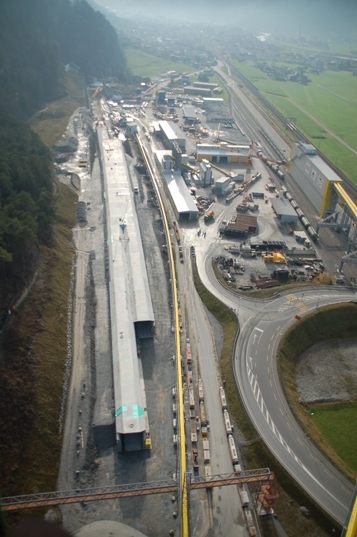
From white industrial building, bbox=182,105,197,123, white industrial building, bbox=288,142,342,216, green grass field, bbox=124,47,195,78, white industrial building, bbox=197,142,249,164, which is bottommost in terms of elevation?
white industrial building, bbox=288,142,342,216

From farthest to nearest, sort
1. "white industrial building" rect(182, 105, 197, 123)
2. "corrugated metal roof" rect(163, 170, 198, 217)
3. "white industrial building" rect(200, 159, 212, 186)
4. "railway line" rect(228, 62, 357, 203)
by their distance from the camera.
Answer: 1. "white industrial building" rect(182, 105, 197, 123)
2. "railway line" rect(228, 62, 357, 203)
3. "white industrial building" rect(200, 159, 212, 186)
4. "corrugated metal roof" rect(163, 170, 198, 217)

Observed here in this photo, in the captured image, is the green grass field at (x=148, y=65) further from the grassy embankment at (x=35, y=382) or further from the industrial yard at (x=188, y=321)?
the grassy embankment at (x=35, y=382)

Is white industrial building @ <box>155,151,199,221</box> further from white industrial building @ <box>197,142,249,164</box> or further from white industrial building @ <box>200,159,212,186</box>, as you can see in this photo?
white industrial building @ <box>197,142,249,164</box>

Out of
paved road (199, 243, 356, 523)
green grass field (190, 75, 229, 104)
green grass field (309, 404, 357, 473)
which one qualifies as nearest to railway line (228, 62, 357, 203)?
green grass field (190, 75, 229, 104)

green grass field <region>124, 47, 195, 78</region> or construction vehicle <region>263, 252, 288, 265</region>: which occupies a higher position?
green grass field <region>124, 47, 195, 78</region>

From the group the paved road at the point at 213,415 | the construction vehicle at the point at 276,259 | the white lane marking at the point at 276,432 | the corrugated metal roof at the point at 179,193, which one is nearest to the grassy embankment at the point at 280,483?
the paved road at the point at 213,415

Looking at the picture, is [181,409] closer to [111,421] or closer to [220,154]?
[111,421]

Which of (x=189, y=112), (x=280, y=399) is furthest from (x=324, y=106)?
(x=280, y=399)
